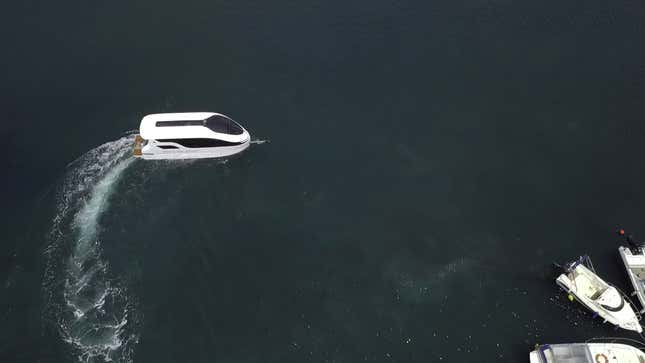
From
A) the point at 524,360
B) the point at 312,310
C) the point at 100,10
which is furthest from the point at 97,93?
the point at 524,360

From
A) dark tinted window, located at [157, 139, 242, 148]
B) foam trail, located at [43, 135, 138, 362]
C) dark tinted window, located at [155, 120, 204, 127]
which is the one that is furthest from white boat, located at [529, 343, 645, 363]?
dark tinted window, located at [155, 120, 204, 127]

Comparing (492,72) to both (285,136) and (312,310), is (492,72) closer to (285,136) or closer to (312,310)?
(285,136)

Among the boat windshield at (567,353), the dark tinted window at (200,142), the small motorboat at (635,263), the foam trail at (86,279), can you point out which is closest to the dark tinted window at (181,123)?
the dark tinted window at (200,142)

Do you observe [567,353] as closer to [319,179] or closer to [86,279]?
[319,179]

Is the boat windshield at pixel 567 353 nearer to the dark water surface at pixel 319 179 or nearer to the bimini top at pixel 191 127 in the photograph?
the dark water surface at pixel 319 179

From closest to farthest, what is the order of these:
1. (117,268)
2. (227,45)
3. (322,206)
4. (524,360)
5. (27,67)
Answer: (524,360), (117,268), (322,206), (27,67), (227,45)

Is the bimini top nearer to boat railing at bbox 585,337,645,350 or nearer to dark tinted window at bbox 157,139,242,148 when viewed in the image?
dark tinted window at bbox 157,139,242,148
